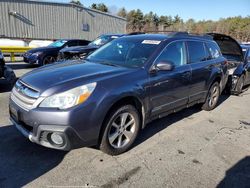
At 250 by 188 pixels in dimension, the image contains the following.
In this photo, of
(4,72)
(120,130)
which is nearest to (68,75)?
(120,130)

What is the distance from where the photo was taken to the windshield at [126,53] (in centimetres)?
427

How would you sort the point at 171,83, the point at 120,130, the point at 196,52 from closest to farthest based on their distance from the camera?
the point at 120,130
the point at 171,83
the point at 196,52

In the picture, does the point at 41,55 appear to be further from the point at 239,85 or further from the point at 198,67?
the point at 198,67

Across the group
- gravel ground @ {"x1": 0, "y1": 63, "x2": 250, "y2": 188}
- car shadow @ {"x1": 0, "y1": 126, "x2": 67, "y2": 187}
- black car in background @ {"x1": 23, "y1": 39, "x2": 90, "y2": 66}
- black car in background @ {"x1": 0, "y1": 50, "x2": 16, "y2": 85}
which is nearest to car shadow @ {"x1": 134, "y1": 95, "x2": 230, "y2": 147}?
gravel ground @ {"x1": 0, "y1": 63, "x2": 250, "y2": 188}

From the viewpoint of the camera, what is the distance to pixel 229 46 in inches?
355

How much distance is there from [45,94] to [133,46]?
82.0 inches

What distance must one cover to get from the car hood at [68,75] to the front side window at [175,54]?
2.72ft

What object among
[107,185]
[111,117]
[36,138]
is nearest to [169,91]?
[111,117]

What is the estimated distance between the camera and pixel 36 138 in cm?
321

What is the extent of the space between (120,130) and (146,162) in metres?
0.59

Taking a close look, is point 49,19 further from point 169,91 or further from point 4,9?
point 169,91

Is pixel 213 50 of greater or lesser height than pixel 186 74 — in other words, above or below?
above

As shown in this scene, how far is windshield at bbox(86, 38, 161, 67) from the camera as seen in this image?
168 inches

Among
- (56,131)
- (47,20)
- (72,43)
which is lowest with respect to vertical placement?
(56,131)
